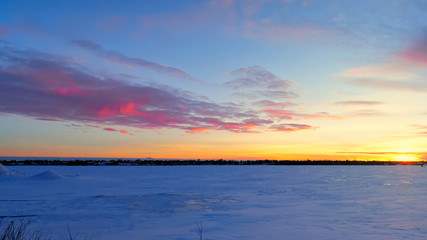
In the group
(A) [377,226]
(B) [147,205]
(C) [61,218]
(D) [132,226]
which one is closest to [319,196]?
(A) [377,226]

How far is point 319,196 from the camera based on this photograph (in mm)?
18438

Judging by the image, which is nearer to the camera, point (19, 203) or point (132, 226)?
point (132, 226)

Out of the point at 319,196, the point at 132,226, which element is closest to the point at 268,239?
the point at 132,226

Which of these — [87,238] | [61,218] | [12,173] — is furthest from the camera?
[12,173]

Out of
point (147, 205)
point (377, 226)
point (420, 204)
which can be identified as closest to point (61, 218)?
point (147, 205)

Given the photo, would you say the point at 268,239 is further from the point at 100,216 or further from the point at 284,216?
the point at 100,216

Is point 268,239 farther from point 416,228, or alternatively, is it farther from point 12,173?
point 12,173

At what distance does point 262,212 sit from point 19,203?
408 inches

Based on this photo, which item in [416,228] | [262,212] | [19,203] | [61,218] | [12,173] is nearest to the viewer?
[416,228]

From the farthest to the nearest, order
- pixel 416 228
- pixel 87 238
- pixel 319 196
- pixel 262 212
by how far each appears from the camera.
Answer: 1. pixel 319 196
2. pixel 262 212
3. pixel 416 228
4. pixel 87 238

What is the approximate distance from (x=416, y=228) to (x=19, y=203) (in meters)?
15.2

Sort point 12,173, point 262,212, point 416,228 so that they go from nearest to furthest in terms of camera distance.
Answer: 1. point 416,228
2. point 262,212
3. point 12,173

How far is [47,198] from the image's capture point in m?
17.0

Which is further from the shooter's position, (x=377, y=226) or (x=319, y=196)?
(x=319, y=196)
